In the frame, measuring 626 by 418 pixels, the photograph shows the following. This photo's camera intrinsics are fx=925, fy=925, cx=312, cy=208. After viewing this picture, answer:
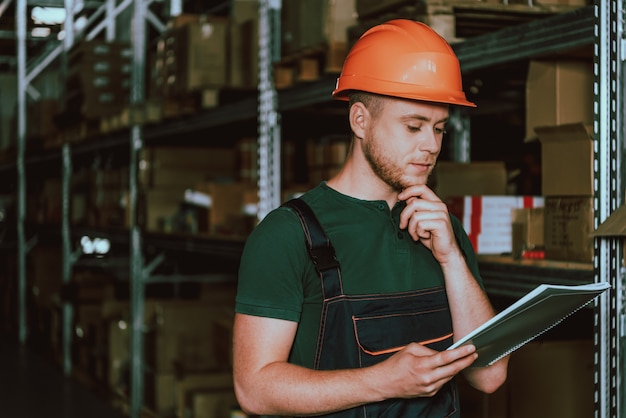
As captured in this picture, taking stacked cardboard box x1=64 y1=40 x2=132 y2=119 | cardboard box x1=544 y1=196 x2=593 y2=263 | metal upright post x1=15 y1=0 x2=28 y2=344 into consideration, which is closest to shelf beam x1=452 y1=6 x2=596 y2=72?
cardboard box x1=544 y1=196 x2=593 y2=263

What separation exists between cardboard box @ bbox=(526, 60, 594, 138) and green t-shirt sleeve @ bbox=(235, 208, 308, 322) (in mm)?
1264

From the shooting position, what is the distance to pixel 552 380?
335 centimetres

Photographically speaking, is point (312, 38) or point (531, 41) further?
point (312, 38)

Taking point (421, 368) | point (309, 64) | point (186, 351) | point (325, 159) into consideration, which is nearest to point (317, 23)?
point (309, 64)

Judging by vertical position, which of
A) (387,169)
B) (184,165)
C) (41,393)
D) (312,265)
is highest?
(184,165)

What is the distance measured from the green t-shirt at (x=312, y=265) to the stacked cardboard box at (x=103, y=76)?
5.36m

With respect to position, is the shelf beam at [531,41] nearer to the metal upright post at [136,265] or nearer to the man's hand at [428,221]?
Answer: the man's hand at [428,221]

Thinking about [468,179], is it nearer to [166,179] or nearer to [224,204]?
[224,204]

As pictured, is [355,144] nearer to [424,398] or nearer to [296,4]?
[424,398]

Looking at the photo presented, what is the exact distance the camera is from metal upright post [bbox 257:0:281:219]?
15.3 feet

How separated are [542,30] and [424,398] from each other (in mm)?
1272

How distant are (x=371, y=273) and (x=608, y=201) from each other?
0.85 metres

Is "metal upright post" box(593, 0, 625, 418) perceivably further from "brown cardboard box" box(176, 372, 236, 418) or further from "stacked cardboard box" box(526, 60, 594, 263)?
"brown cardboard box" box(176, 372, 236, 418)

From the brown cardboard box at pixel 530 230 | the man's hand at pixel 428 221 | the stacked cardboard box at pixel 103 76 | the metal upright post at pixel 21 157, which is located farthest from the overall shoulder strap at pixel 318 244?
the metal upright post at pixel 21 157
